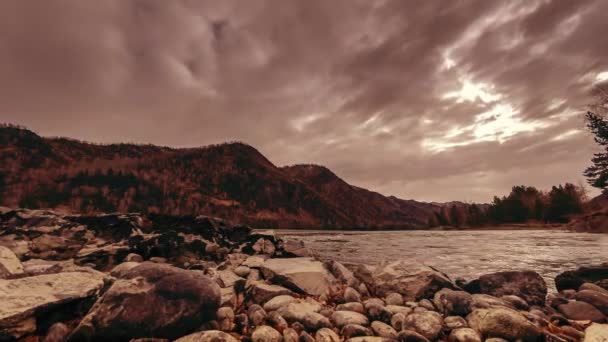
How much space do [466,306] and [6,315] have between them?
A: 31.2 feet

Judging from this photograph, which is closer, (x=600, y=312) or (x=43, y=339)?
(x=43, y=339)

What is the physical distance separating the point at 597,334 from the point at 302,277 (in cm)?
663

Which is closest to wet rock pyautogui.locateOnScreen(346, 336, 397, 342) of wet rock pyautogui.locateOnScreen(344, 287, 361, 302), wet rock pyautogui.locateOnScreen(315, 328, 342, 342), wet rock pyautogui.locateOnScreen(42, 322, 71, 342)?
wet rock pyautogui.locateOnScreen(315, 328, 342, 342)

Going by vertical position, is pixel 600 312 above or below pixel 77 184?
below

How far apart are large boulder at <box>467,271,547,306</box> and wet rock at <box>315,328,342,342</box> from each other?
21.0 ft

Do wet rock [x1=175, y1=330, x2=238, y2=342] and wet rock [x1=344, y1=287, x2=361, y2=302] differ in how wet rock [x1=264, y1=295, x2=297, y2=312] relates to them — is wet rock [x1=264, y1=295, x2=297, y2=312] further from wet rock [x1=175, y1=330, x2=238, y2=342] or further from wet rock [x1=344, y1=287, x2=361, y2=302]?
wet rock [x1=175, y1=330, x2=238, y2=342]

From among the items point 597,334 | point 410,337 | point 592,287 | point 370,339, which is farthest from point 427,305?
point 592,287

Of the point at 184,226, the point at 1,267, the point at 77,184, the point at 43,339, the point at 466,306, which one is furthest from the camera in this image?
the point at 77,184

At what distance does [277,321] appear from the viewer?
644 centimetres

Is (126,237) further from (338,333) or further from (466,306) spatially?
(466,306)

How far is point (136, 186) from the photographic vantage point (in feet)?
625

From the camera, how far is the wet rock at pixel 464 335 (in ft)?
19.3

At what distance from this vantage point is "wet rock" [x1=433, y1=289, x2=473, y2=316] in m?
7.44

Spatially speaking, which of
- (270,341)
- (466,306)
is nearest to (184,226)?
(270,341)
